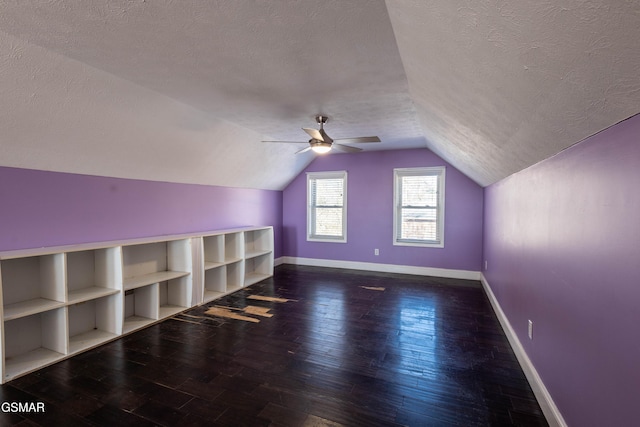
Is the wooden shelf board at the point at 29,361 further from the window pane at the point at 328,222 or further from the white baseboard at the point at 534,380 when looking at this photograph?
the window pane at the point at 328,222

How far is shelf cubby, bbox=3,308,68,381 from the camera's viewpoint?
2.54 meters

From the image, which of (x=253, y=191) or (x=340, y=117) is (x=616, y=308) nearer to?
(x=340, y=117)

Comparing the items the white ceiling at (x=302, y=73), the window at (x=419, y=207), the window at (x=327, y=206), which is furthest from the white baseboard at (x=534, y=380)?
the window at (x=327, y=206)

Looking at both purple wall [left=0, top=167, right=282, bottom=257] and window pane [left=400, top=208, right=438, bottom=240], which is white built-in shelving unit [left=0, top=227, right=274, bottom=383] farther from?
window pane [left=400, top=208, right=438, bottom=240]

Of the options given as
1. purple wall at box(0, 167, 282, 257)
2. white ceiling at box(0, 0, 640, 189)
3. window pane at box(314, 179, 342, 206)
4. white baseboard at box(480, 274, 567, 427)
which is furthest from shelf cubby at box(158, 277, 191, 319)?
white baseboard at box(480, 274, 567, 427)

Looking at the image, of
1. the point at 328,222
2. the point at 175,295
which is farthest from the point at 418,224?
the point at 175,295

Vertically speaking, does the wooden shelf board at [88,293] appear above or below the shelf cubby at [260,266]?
above

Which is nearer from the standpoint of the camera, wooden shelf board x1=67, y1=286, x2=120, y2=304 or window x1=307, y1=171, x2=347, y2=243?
wooden shelf board x1=67, y1=286, x2=120, y2=304

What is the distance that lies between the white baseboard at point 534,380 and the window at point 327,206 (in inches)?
135

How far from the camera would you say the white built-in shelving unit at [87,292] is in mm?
2555

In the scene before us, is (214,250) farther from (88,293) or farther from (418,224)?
(418,224)

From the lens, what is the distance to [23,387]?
7.32 feet

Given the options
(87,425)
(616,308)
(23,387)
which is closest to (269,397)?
(87,425)

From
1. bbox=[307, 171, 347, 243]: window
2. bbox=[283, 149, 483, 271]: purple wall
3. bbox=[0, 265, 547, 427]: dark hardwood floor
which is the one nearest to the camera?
bbox=[0, 265, 547, 427]: dark hardwood floor
